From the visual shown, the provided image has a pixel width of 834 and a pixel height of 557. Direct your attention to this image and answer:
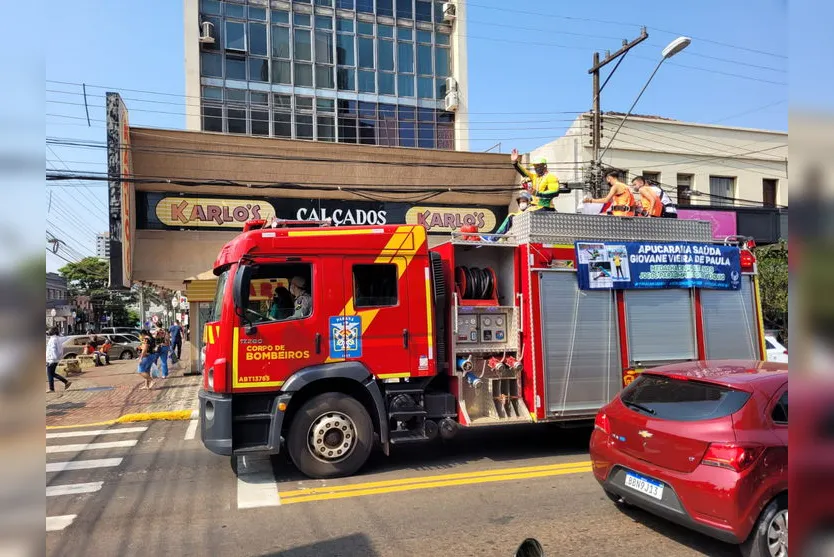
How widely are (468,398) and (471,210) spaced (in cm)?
1388

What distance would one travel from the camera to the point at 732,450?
402 cm

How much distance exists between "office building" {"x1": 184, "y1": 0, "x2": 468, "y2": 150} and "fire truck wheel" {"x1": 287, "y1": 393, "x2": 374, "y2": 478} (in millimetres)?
20236

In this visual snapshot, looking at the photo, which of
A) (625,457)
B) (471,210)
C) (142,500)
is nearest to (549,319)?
(625,457)

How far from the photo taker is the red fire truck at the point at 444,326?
6.32 m

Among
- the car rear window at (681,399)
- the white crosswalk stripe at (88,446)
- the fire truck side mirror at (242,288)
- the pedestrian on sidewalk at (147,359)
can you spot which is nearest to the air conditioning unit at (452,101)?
the pedestrian on sidewalk at (147,359)

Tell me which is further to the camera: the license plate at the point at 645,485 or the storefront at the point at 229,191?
the storefront at the point at 229,191

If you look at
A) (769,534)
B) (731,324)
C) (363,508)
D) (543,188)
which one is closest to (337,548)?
(363,508)

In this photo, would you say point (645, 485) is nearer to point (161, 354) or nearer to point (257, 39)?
point (161, 354)

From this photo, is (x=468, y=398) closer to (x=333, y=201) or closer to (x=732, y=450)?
(x=732, y=450)

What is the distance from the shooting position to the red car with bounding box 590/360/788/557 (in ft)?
12.9

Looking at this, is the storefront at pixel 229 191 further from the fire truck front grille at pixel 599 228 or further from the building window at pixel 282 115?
the fire truck front grille at pixel 599 228

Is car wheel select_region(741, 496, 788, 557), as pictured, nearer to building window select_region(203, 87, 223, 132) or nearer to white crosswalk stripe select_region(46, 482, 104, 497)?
white crosswalk stripe select_region(46, 482, 104, 497)

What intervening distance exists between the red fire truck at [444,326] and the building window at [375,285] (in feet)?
0.06

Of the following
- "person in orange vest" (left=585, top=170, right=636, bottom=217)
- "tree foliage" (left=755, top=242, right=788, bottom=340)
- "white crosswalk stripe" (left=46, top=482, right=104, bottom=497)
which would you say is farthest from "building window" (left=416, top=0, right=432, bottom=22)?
"white crosswalk stripe" (left=46, top=482, right=104, bottom=497)
